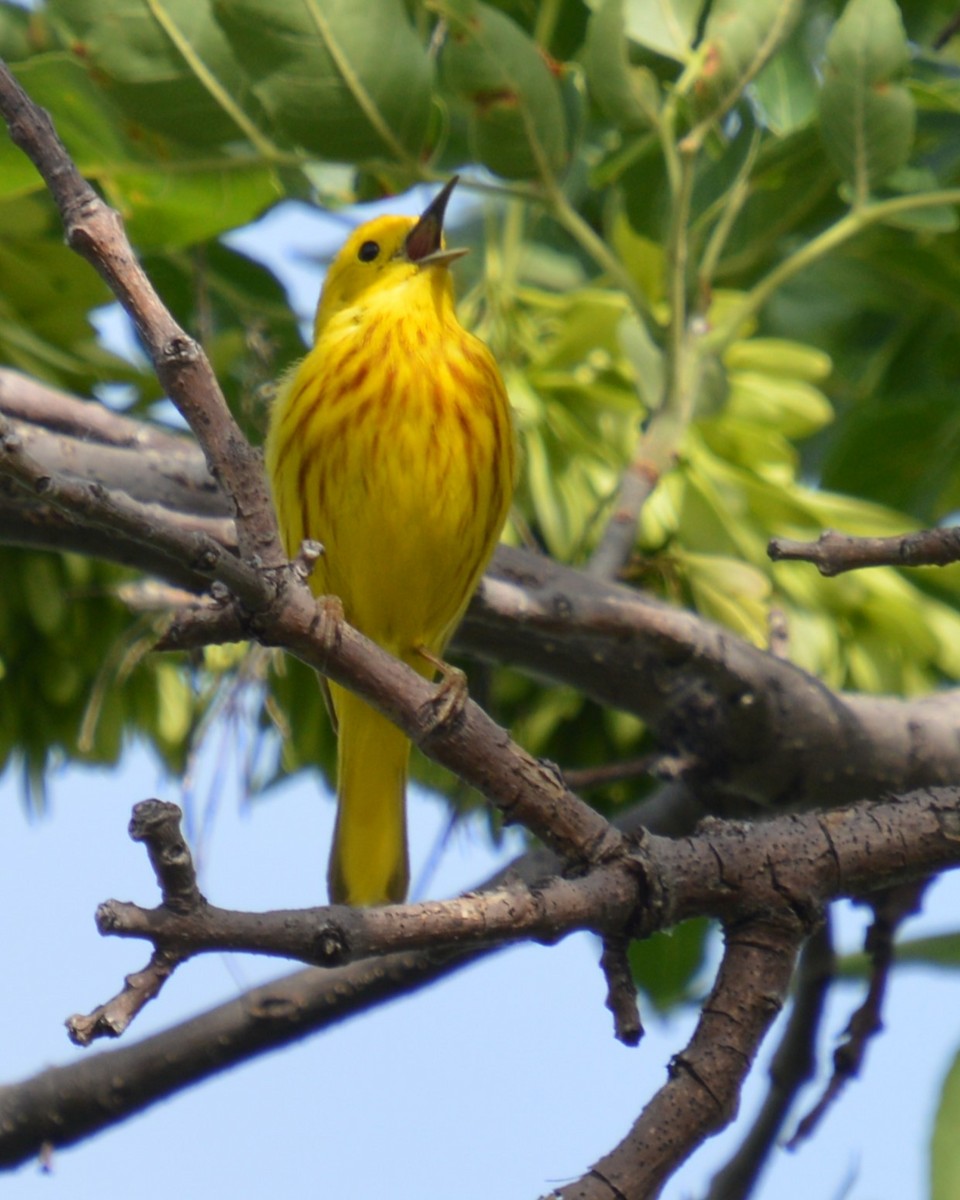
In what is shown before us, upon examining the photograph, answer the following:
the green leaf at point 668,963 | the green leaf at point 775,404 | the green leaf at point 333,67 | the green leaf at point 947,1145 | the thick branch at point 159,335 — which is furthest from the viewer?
the green leaf at point 668,963

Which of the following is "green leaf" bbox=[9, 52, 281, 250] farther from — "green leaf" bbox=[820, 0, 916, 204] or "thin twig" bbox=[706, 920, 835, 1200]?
"thin twig" bbox=[706, 920, 835, 1200]

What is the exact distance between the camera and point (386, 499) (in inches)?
117

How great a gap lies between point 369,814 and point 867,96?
5.20ft

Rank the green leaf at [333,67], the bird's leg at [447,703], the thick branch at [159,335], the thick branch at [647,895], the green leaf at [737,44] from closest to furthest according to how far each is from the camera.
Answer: the thick branch at [647,895]
the thick branch at [159,335]
the bird's leg at [447,703]
the green leaf at [333,67]
the green leaf at [737,44]

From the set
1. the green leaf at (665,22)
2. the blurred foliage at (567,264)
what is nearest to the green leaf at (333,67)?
the blurred foliage at (567,264)

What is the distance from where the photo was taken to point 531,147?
2.77 meters

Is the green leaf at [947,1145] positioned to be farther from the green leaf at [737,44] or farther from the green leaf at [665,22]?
the green leaf at [665,22]

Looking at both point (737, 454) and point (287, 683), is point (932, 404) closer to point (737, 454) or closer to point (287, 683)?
point (737, 454)

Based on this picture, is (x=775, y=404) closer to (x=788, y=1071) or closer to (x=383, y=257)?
(x=383, y=257)

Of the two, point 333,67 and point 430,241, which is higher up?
point 430,241

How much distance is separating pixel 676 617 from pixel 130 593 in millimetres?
875

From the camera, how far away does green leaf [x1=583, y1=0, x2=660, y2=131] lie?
268 cm

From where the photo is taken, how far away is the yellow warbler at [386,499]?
2961 millimetres

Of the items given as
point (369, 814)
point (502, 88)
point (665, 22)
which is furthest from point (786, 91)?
point (369, 814)
